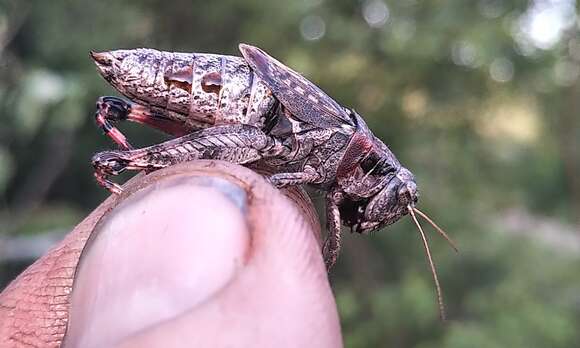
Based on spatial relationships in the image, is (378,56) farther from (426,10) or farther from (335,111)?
(335,111)

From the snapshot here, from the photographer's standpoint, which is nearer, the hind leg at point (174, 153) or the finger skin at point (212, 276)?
the finger skin at point (212, 276)

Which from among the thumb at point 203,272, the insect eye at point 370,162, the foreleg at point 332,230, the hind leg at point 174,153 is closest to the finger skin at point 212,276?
the thumb at point 203,272

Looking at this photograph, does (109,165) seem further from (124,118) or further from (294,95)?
(294,95)

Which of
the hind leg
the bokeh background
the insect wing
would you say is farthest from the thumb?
the bokeh background

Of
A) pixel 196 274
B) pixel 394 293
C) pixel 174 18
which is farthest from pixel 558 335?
pixel 174 18

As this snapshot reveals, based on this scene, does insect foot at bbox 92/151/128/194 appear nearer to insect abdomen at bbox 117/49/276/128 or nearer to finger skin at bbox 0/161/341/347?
insect abdomen at bbox 117/49/276/128

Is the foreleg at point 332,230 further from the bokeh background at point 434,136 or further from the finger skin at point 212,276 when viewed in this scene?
the bokeh background at point 434,136

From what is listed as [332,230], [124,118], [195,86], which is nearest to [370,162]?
[332,230]
